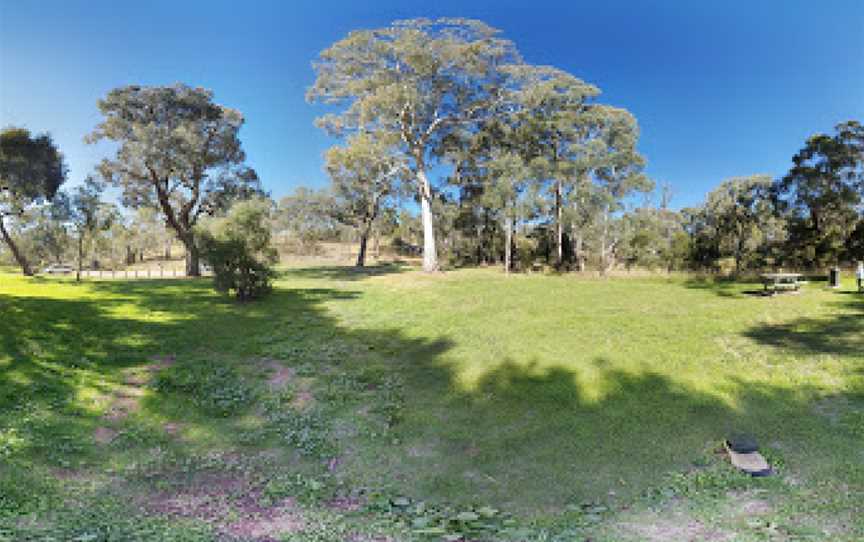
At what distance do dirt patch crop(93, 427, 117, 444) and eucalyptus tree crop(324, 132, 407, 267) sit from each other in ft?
69.9

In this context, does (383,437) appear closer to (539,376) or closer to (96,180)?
(539,376)

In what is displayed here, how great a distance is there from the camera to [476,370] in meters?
11.3

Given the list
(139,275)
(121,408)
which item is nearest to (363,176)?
(139,275)

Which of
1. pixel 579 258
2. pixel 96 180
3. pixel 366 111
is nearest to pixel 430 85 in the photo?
pixel 366 111

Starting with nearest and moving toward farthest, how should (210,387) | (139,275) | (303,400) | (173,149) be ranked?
(303,400), (210,387), (173,149), (139,275)

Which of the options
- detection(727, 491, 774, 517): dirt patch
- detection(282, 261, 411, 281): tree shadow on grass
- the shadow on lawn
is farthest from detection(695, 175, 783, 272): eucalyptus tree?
detection(727, 491, 774, 517): dirt patch

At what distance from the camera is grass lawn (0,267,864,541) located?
567 cm

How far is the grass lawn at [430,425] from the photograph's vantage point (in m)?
5.67

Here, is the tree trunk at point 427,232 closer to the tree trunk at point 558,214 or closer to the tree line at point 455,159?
the tree line at point 455,159

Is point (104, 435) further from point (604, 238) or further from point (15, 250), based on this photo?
point (604, 238)

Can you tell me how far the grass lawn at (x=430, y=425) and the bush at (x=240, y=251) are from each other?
3521mm

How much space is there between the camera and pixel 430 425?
8844mm

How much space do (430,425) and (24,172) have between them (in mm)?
33981

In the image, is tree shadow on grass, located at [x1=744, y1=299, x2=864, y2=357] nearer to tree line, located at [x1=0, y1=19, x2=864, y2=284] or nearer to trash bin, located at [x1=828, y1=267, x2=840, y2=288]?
trash bin, located at [x1=828, y1=267, x2=840, y2=288]
